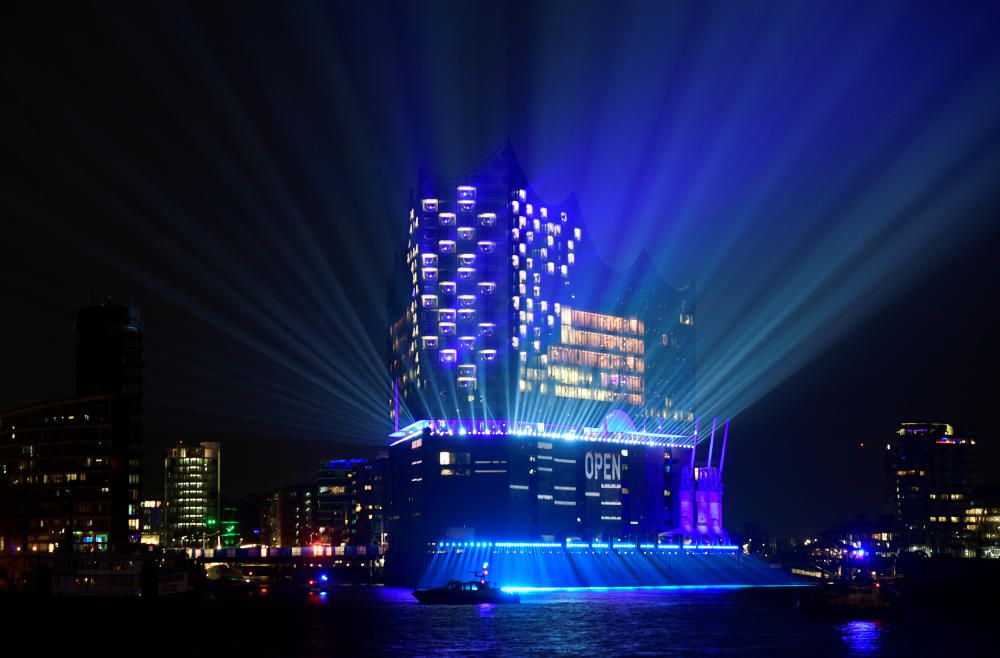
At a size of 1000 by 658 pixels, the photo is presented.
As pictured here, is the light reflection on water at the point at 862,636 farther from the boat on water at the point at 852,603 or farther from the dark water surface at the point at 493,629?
the boat on water at the point at 852,603

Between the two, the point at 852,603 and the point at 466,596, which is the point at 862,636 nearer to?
the point at 852,603

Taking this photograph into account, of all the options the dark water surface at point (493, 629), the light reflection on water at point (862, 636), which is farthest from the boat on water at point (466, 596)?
the light reflection on water at point (862, 636)

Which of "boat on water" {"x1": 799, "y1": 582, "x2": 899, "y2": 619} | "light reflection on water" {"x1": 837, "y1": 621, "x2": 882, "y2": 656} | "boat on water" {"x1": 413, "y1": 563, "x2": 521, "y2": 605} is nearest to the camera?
"light reflection on water" {"x1": 837, "y1": 621, "x2": 882, "y2": 656}

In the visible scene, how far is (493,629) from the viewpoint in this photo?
122062 mm

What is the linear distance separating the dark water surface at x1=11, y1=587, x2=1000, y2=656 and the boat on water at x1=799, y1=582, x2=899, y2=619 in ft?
9.99

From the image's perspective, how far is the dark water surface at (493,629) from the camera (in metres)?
103

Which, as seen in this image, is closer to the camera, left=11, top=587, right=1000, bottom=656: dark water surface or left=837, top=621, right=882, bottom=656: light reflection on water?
left=11, top=587, right=1000, bottom=656: dark water surface

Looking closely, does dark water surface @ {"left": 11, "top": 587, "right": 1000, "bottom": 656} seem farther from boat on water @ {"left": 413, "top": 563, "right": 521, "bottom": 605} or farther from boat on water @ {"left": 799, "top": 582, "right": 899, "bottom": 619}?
boat on water @ {"left": 799, "top": 582, "right": 899, "bottom": 619}

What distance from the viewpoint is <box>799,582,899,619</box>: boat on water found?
143 meters

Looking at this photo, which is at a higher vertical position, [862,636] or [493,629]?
[493,629]

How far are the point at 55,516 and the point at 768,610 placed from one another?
112 metres

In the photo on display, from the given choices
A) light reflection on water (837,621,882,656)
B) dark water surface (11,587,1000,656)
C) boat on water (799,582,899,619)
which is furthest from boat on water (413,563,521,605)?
light reflection on water (837,621,882,656)

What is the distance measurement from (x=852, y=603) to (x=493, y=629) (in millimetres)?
46670

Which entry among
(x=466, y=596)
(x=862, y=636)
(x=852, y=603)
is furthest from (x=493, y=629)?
(x=852, y=603)
